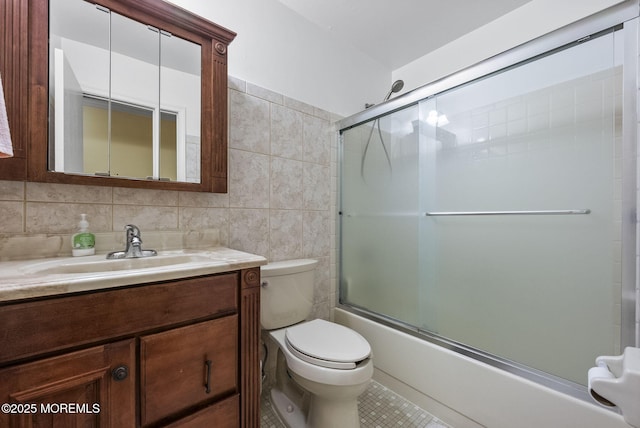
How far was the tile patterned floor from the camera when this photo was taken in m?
1.26

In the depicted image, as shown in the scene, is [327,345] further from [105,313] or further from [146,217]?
[146,217]

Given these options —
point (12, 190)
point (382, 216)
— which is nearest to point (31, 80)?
point (12, 190)

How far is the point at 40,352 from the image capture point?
0.61m

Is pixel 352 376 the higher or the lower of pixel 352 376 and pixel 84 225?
the lower

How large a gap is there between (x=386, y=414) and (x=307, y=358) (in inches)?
24.0

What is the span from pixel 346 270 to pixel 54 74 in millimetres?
1755

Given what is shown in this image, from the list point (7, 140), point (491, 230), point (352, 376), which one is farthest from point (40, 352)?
point (491, 230)

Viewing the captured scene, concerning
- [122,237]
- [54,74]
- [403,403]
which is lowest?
[403,403]

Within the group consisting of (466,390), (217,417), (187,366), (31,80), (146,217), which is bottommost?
(466,390)

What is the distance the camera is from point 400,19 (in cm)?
170

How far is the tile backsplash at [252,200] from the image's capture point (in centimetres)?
99

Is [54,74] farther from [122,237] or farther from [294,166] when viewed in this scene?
[294,166]

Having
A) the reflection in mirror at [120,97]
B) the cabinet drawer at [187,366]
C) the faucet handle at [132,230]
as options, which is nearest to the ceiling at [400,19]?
the reflection in mirror at [120,97]

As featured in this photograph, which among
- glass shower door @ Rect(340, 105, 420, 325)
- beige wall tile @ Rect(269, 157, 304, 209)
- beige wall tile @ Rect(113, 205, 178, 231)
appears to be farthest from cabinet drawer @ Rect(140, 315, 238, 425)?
glass shower door @ Rect(340, 105, 420, 325)
